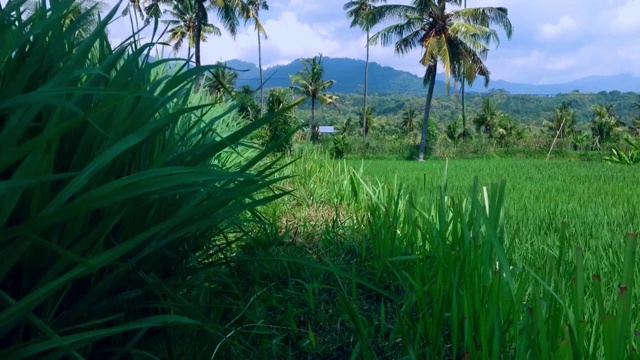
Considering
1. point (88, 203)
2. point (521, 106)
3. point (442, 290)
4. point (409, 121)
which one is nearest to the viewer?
point (88, 203)

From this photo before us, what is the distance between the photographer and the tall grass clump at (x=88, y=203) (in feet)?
2.28

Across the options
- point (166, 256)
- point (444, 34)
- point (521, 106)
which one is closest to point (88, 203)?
point (166, 256)

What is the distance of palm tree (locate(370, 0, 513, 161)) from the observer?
27.0 metres

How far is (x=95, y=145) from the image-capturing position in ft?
2.94

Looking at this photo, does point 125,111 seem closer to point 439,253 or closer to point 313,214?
point 439,253

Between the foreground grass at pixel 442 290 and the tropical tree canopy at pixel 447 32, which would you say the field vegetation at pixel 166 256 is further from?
the tropical tree canopy at pixel 447 32

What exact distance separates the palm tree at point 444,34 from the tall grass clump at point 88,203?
2639 cm

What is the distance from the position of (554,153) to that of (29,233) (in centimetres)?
2841

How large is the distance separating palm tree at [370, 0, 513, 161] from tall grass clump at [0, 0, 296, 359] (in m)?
26.4

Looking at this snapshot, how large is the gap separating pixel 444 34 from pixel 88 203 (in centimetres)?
2830

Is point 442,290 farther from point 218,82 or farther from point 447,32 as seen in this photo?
point 447,32

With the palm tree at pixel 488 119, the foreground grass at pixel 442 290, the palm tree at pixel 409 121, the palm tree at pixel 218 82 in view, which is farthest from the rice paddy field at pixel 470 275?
the palm tree at pixel 409 121

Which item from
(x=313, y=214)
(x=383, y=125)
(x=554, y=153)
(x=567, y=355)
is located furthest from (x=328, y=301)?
(x=383, y=125)

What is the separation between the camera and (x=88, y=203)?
27.6 inches
